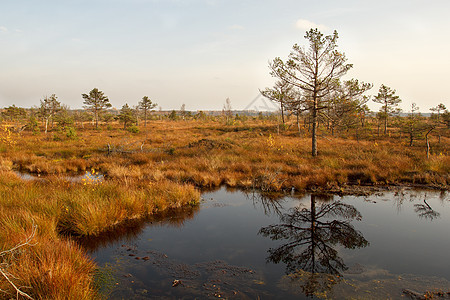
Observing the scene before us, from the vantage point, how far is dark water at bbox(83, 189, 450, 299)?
14.8 feet

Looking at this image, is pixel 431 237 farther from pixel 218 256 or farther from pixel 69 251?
pixel 69 251

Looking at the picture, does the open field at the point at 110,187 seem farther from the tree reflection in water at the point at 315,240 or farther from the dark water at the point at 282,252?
the tree reflection in water at the point at 315,240

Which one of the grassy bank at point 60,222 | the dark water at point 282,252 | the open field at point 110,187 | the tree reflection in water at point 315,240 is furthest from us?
the tree reflection in water at point 315,240

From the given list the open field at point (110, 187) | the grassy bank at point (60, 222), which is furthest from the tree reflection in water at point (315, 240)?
the grassy bank at point (60, 222)

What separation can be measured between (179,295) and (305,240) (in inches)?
140

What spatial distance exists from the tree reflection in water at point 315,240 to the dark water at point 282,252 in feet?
0.08

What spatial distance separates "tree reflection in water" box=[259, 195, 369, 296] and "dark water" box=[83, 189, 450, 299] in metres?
0.02

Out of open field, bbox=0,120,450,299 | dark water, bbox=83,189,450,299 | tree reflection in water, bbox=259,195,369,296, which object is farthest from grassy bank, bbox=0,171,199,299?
tree reflection in water, bbox=259,195,369,296

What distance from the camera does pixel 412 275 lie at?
4.86 meters

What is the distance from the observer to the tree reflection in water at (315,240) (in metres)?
4.93

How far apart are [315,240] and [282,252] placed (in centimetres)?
109

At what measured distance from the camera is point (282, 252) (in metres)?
5.89

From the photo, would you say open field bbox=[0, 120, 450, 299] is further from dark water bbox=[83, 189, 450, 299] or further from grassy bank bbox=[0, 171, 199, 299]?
dark water bbox=[83, 189, 450, 299]

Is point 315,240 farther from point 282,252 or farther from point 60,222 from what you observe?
point 60,222
